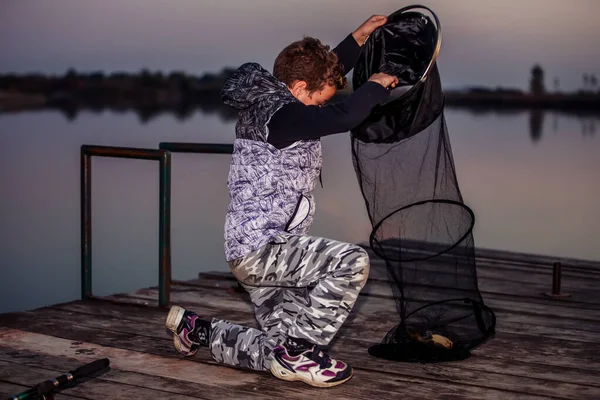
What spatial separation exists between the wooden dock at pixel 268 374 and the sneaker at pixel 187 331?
0.06 meters

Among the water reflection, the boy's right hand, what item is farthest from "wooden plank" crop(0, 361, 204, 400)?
the water reflection

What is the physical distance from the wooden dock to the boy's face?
1.08m

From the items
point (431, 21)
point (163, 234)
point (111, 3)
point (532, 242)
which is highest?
point (111, 3)

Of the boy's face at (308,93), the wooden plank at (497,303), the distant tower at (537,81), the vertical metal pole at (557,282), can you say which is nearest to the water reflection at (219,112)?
the distant tower at (537,81)

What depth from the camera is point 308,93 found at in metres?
4.16

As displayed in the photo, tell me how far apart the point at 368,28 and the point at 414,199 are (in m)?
0.75

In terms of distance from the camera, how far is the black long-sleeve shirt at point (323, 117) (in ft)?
12.7

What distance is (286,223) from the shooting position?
163 inches

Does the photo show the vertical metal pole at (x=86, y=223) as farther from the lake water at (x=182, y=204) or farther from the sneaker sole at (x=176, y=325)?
the lake water at (x=182, y=204)

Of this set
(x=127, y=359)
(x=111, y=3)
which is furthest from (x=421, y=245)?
(x=111, y=3)

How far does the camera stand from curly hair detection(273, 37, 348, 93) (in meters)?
4.08

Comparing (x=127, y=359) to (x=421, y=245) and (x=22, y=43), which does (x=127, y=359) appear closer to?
(x=421, y=245)

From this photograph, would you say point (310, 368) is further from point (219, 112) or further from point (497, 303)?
point (219, 112)

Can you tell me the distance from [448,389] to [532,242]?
6243 millimetres
